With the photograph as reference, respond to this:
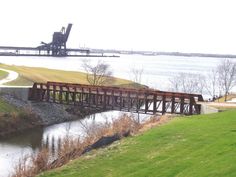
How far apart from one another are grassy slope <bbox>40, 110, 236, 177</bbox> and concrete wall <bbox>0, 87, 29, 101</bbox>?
94.6 ft

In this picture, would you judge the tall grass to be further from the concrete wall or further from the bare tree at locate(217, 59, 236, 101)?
the bare tree at locate(217, 59, 236, 101)

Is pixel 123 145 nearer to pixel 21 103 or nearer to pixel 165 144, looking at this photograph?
pixel 165 144

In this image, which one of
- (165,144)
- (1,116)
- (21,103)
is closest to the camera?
(165,144)

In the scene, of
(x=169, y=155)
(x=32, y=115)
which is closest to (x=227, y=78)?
(x=32, y=115)

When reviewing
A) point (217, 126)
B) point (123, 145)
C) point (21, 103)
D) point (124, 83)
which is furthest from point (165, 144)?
point (124, 83)

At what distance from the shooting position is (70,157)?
19203mm

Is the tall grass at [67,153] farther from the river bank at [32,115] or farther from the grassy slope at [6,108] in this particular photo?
the grassy slope at [6,108]

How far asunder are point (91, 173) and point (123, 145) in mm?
3566

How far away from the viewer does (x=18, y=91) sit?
46344 mm

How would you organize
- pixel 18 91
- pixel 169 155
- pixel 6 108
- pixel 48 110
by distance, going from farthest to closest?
pixel 18 91
pixel 48 110
pixel 6 108
pixel 169 155

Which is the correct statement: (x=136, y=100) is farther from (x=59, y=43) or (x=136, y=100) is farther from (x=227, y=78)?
(x=59, y=43)

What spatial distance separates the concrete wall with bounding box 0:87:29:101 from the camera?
151 ft

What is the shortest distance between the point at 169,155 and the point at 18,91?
33727 millimetres

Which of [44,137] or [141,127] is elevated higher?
[141,127]
